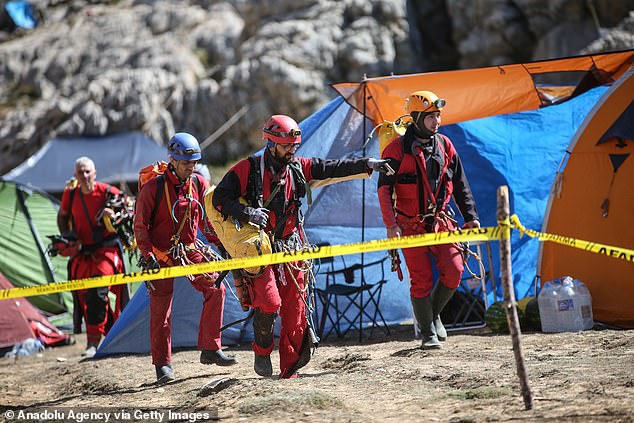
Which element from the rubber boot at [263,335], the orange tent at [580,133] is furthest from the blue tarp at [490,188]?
the rubber boot at [263,335]

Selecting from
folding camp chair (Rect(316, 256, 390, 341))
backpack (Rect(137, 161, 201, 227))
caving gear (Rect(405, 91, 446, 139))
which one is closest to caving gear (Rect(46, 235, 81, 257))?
backpack (Rect(137, 161, 201, 227))

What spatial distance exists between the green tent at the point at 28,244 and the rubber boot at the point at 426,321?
22.2 ft

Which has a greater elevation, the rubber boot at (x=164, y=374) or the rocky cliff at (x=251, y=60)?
the rocky cliff at (x=251, y=60)

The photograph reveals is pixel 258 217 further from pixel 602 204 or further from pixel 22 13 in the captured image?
pixel 22 13

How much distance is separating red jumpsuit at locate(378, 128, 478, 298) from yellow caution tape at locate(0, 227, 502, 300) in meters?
1.32

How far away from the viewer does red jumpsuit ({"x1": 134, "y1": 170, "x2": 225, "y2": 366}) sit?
659 centimetres

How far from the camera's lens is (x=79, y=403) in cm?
616

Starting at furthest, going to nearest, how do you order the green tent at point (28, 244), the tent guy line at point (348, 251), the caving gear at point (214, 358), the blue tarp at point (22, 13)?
1. the blue tarp at point (22, 13)
2. the green tent at point (28, 244)
3. the caving gear at point (214, 358)
4. the tent guy line at point (348, 251)

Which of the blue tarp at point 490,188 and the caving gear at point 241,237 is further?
the blue tarp at point 490,188

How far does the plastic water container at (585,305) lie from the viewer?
762 centimetres

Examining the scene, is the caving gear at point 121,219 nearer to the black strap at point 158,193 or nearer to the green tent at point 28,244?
the black strap at point 158,193

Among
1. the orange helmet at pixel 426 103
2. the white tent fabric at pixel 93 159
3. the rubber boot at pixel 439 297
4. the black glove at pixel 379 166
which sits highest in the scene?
the white tent fabric at pixel 93 159

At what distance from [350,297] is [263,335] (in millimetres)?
3333

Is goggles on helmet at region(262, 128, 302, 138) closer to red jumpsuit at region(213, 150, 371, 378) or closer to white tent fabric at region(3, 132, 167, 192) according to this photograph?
red jumpsuit at region(213, 150, 371, 378)
